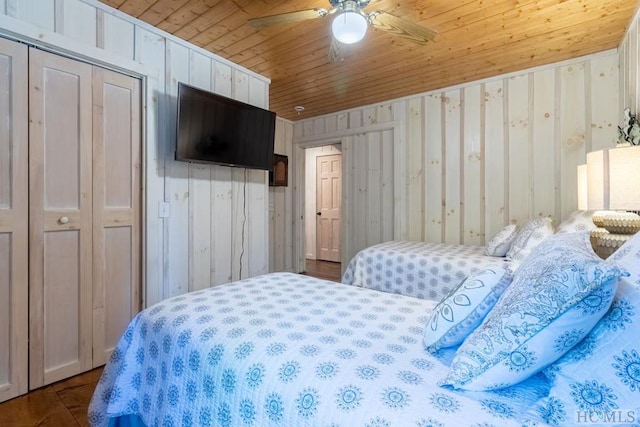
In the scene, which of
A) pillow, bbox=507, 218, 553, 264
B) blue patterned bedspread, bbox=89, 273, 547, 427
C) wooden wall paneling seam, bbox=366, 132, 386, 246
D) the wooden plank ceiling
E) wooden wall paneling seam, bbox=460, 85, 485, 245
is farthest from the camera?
wooden wall paneling seam, bbox=366, 132, 386, 246

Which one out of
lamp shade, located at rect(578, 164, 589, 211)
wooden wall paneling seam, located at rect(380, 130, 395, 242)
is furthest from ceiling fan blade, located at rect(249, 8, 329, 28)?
wooden wall paneling seam, located at rect(380, 130, 395, 242)

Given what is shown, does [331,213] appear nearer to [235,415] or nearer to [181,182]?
[181,182]

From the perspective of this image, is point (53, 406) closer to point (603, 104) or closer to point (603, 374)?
point (603, 374)

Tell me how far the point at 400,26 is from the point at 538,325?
5.82 feet

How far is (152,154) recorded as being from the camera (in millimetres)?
2434

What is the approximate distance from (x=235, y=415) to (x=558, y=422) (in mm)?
820

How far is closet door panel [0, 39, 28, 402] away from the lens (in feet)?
5.92

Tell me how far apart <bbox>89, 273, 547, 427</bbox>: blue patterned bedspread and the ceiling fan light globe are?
1429mm

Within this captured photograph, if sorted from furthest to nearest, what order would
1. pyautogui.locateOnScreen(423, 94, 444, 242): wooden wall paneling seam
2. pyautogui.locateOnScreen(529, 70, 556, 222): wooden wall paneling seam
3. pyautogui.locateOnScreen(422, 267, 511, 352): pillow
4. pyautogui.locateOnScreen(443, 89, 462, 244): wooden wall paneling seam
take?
pyautogui.locateOnScreen(423, 94, 444, 242): wooden wall paneling seam → pyautogui.locateOnScreen(443, 89, 462, 244): wooden wall paneling seam → pyautogui.locateOnScreen(529, 70, 556, 222): wooden wall paneling seam → pyautogui.locateOnScreen(422, 267, 511, 352): pillow

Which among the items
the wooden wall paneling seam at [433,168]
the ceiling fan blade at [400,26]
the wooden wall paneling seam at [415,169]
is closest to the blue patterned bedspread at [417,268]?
the wooden wall paneling seam at [433,168]

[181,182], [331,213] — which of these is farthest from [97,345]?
[331,213]

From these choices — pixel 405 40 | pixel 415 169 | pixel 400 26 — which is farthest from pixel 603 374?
pixel 415 169

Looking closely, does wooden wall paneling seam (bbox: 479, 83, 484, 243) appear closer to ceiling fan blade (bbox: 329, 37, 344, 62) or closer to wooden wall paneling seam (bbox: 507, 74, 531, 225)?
wooden wall paneling seam (bbox: 507, 74, 531, 225)

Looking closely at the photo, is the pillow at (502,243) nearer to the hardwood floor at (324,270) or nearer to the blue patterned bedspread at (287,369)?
the blue patterned bedspread at (287,369)
